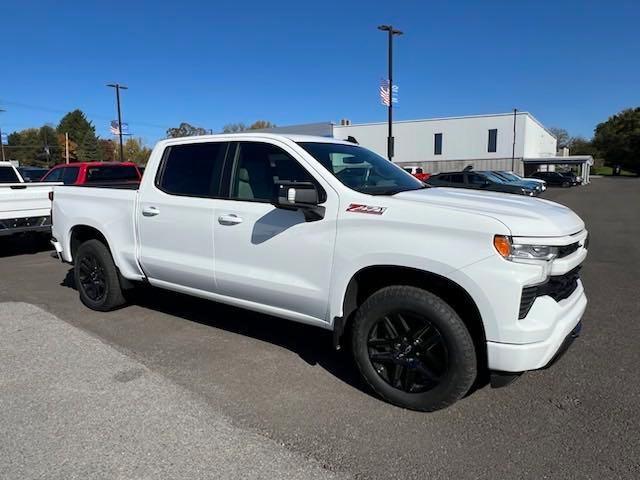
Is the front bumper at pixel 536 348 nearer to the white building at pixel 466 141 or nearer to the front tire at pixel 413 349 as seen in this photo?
the front tire at pixel 413 349

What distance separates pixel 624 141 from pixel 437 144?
119 feet

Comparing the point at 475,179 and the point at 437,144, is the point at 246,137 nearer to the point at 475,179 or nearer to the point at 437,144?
the point at 475,179

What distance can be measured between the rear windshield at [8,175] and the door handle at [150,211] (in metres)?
7.74

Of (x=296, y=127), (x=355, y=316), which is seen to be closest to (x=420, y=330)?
(x=355, y=316)

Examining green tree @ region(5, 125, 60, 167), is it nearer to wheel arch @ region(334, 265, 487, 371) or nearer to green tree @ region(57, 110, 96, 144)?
green tree @ region(57, 110, 96, 144)

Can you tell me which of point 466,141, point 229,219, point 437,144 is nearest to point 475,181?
point 229,219

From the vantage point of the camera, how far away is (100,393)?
370 cm

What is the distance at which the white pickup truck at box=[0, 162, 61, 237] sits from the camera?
30.0 feet

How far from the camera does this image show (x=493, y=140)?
66375mm

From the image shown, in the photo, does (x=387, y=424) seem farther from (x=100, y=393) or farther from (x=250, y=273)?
→ (x=100, y=393)

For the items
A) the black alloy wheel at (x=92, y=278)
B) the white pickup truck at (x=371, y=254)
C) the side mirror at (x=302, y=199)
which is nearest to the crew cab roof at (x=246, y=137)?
the white pickup truck at (x=371, y=254)

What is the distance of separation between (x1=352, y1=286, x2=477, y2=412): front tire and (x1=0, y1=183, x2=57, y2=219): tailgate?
26.7 ft

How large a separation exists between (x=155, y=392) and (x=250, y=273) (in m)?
1.14

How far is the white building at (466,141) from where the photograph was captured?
64625mm
